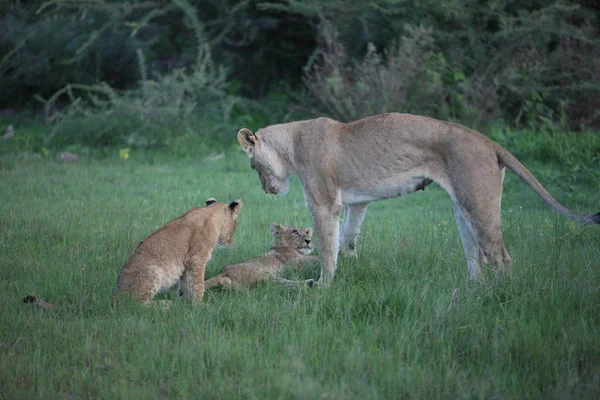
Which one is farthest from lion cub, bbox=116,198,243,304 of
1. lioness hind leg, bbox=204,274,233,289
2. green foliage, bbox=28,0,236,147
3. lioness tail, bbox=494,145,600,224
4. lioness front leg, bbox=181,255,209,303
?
green foliage, bbox=28,0,236,147

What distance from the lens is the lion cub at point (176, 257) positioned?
616 centimetres

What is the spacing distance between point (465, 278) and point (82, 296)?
308 centimetres

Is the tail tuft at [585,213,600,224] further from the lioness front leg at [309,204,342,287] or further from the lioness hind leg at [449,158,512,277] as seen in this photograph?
the lioness front leg at [309,204,342,287]

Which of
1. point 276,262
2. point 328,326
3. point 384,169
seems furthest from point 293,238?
point 328,326

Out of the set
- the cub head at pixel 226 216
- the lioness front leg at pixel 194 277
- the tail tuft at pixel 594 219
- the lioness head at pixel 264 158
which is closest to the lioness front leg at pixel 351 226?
the lioness head at pixel 264 158

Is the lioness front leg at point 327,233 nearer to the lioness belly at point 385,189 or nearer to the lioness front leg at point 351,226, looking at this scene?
the lioness belly at point 385,189

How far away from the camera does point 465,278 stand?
20.8ft

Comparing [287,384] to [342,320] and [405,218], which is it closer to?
[342,320]

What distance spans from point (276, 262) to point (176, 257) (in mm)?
1074

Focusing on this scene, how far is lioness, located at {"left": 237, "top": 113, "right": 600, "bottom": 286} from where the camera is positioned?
624 cm

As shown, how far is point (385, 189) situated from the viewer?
6902 mm

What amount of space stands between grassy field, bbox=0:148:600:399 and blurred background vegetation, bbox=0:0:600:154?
237 inches

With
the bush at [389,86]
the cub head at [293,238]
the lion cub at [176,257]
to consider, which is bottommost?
the bush at [389,86]

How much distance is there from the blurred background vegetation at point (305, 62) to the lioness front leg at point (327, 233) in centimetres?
709
